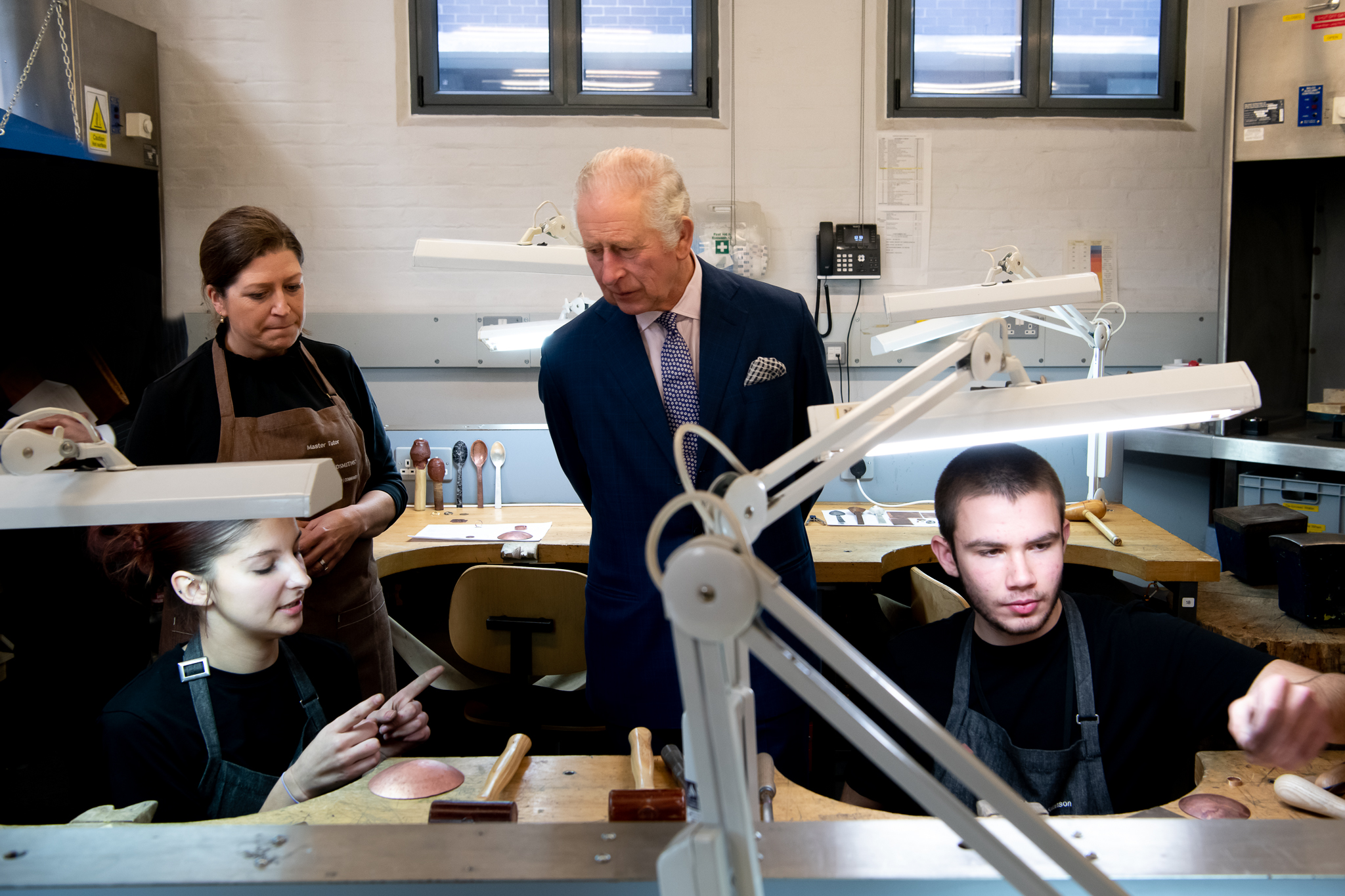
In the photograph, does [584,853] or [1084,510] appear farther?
[1084,510]

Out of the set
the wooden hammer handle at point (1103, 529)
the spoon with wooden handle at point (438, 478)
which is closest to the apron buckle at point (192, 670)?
the spoon with wooden handle at point (438, 478)

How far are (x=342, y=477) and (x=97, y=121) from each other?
2.26 m

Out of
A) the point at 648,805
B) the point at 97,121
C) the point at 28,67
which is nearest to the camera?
the point at 648,805

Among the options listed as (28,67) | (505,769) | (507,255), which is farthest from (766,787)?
(28,67)

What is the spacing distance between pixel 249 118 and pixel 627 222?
2.64 m

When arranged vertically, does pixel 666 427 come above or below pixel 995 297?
below

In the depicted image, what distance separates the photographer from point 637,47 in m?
3.65

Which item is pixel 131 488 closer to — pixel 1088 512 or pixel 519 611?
pixel 519 611

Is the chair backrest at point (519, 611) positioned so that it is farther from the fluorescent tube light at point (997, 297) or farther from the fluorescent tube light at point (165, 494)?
the fluorescent tube light at point (165, 494)

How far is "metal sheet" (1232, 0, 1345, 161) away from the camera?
3154 mm

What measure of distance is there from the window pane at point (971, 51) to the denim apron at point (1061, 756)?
2.78 meters

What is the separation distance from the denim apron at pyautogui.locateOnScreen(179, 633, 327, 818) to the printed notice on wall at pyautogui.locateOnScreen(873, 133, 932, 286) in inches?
114

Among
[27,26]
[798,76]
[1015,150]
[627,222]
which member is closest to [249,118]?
[27,26]

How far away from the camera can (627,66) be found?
12.0 feet
